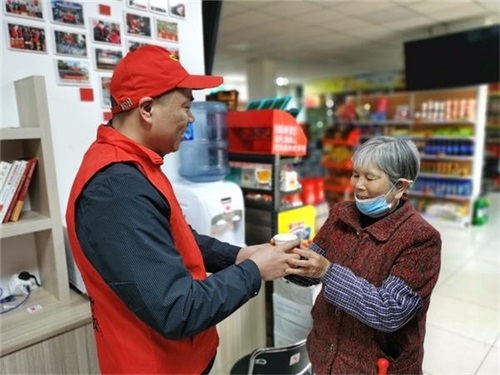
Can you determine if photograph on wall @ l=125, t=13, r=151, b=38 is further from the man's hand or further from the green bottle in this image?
the green bottle

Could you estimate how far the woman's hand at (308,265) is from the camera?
122cm

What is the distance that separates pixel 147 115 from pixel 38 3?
1296 mm

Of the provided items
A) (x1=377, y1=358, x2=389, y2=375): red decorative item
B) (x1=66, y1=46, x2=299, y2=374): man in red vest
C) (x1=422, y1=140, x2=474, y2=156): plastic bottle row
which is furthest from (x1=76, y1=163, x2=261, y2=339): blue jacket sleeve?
(x1=422, y1=140, x2=474, y2=156): plastic bottle row

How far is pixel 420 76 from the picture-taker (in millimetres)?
5938

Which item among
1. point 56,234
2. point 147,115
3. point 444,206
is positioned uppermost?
point 147,115

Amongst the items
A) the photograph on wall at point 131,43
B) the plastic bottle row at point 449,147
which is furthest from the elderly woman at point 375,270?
the plastic bottle row at point 449,147

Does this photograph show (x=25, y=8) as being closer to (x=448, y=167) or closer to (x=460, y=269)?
(x=460, y=269)

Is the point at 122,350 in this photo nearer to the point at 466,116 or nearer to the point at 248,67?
the point at 466,116

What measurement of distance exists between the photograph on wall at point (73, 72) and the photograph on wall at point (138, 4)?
45cm

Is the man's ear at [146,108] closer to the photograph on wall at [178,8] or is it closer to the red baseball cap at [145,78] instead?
the red baseball cap at [145,78]

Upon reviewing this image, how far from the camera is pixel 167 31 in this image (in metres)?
2.35

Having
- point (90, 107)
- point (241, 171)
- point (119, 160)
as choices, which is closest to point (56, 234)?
point (90, 107)

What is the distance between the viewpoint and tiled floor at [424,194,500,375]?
2506mm

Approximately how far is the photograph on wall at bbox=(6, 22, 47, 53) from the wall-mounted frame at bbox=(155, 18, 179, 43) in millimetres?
675
